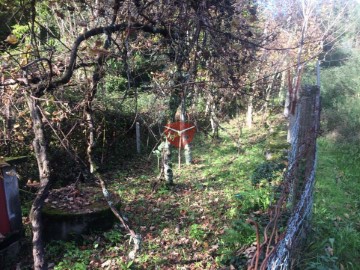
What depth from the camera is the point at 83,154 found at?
Answer: 8.80 metres

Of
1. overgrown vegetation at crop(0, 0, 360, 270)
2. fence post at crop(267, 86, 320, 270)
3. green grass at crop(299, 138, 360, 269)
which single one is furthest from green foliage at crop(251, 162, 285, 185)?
fence post at crop(267, 86, 320, 270)

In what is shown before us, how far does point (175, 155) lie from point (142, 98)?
219 cm

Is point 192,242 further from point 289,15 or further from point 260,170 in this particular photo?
point 289,15

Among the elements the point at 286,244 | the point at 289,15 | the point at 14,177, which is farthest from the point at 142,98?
the point at 286,244

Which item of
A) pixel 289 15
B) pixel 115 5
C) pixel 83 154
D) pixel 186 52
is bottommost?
pixel 83 154

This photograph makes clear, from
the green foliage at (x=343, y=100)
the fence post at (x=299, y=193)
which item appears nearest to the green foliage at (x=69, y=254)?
the fence post at (x=299, y=193)

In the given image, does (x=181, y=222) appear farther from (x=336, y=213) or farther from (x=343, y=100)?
(x=343, y=100)

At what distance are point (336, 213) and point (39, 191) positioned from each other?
14.3 ft

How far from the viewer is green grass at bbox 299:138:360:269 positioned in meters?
3.44

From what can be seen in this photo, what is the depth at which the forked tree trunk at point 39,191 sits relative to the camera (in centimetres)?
307

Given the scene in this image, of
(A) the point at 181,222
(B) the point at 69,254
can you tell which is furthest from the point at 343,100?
(B) the point at 69,254

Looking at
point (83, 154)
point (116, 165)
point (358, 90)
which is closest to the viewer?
point (83, 154)

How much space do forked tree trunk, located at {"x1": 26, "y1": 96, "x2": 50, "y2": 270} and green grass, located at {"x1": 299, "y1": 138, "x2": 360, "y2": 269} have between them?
2452 millimetres

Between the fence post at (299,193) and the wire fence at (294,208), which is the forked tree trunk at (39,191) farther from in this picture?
the fence post at (299,193)
